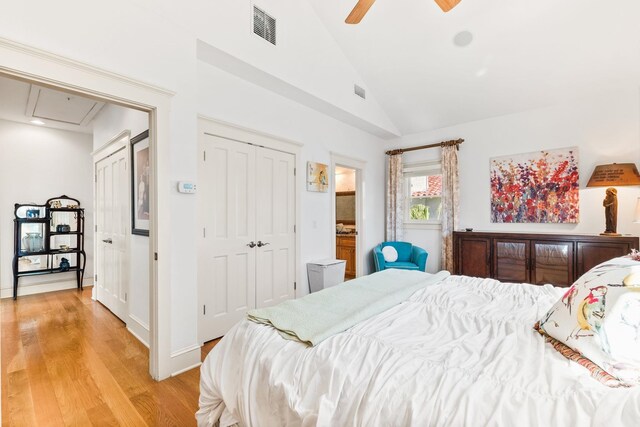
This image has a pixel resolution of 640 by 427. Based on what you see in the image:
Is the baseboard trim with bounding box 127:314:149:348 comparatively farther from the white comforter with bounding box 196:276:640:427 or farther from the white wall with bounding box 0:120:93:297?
the white wall with bounding box 0:120:93:297

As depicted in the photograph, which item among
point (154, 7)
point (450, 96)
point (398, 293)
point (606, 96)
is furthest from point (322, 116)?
point (606, 96)

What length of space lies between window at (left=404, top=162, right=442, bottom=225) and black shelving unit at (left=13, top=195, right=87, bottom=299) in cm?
549

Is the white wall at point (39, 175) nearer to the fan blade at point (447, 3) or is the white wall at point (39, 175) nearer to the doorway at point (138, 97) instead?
the doorway at point (138, 97)

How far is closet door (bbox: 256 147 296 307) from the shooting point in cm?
339

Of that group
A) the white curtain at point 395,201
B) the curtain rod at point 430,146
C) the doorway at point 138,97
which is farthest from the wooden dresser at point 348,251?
the doorway at point 138,97

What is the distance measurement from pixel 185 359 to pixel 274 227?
163 cm

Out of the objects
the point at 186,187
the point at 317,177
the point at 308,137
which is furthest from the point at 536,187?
the point at 186,187

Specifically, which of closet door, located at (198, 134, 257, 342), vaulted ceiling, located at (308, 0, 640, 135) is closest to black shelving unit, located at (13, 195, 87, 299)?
closet door, located at (198, 134, 257, 342)

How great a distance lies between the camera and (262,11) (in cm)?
304

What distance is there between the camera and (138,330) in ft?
9.78

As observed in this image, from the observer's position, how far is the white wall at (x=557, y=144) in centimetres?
348

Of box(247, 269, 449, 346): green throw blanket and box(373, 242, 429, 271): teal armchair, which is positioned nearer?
box(247, 269, 449, 346): green throw blanket

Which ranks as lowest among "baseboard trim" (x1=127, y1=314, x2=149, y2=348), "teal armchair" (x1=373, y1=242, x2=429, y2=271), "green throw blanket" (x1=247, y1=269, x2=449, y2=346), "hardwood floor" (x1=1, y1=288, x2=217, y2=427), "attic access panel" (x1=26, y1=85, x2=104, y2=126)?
"hardwood floor" (x1=1, y1=288, x2=217, y2=427)

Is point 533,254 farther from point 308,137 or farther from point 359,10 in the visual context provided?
point 359,10
